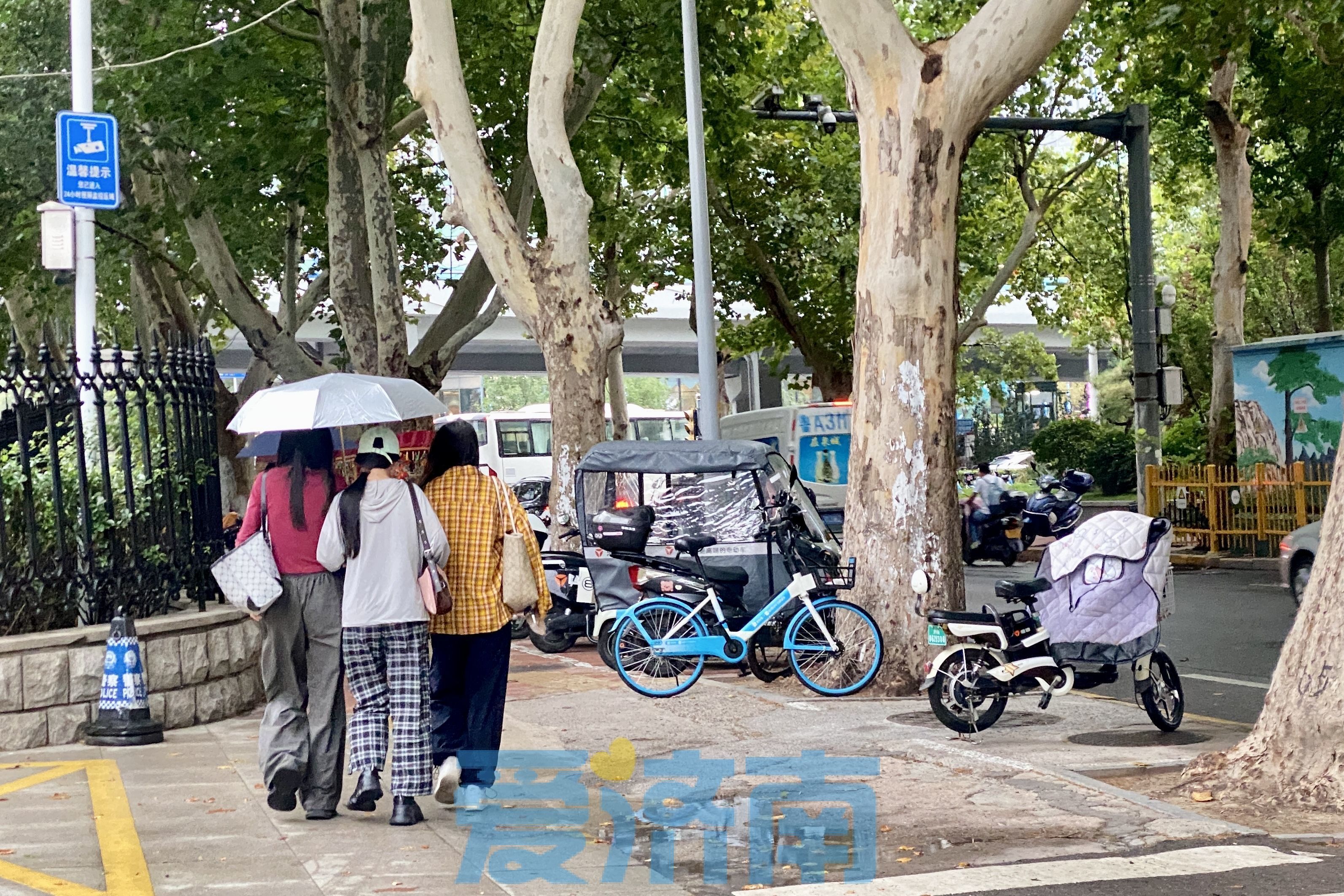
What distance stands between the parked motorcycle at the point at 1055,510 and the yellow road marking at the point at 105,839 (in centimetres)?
1649

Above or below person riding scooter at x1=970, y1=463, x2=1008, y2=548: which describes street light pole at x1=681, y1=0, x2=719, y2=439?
above

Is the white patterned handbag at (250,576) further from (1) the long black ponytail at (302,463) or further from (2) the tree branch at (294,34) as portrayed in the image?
(2) the tree branch at (294,34)

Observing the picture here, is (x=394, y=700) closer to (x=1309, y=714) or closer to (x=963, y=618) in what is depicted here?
(x=963, y=618)

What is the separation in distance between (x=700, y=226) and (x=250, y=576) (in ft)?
39.4

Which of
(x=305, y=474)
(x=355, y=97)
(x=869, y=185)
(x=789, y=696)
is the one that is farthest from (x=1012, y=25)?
(x=355, y=97)

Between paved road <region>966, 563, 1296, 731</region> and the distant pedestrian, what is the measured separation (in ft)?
18.7

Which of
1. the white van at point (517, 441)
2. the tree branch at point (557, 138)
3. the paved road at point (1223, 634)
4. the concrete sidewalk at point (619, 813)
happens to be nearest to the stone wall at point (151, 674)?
the concrete sidewalk at point (619, 813)

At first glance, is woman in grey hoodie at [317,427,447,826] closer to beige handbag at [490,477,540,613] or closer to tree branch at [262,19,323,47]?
beige handbag at [490,477,540,613]

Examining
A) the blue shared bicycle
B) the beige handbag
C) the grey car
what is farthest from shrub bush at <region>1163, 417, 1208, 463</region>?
the beige handbag

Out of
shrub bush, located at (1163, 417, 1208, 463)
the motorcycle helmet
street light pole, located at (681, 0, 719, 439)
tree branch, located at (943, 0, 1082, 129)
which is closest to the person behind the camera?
tree branch, located at (943, 0, 1082, 129)

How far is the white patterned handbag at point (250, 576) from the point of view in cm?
688

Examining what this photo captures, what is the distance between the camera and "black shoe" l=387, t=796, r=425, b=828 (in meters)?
7.04

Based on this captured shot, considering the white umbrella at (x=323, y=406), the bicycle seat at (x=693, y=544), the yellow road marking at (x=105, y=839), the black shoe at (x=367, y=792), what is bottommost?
the yellow road marking at (x=105, y=839)

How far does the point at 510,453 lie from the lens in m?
49.8
